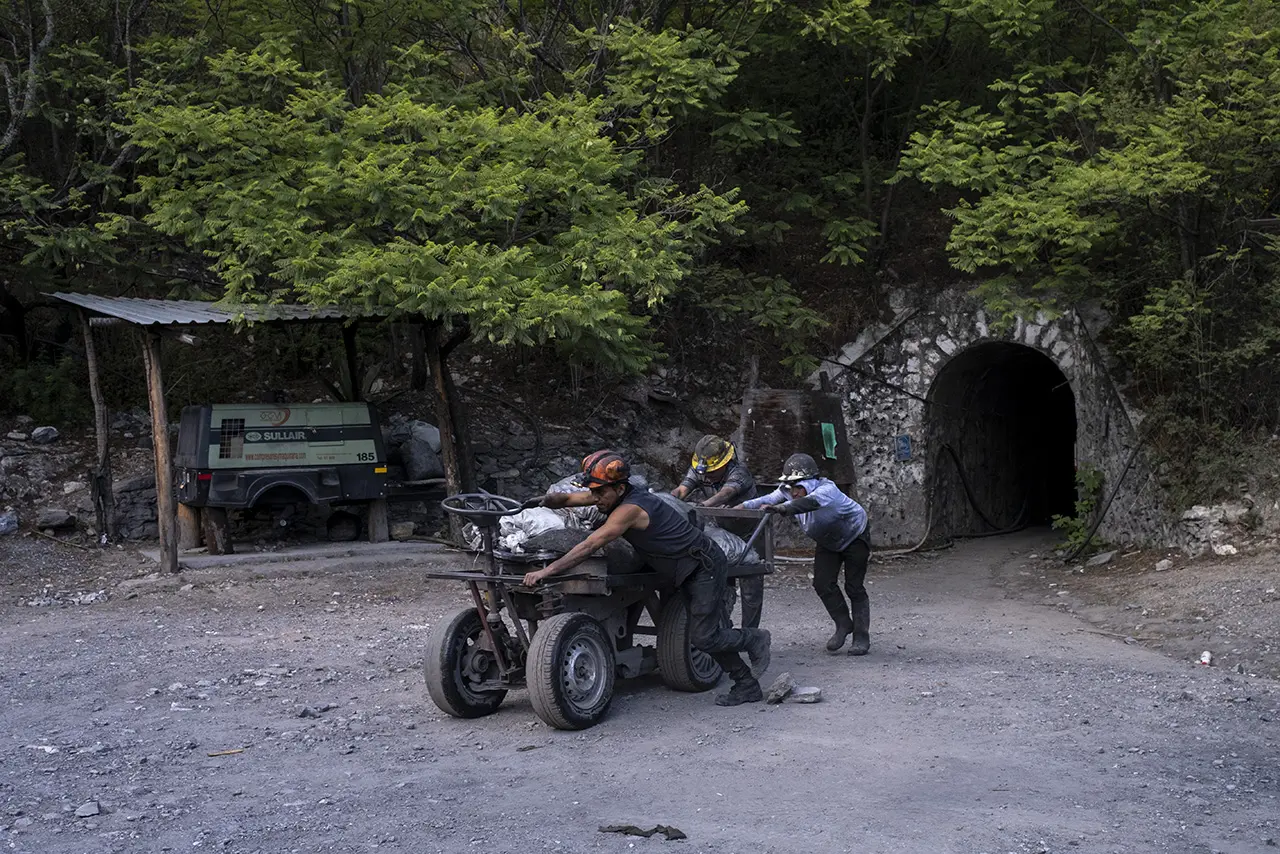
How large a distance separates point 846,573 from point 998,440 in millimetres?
11767

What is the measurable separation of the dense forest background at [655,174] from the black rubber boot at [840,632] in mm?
4736

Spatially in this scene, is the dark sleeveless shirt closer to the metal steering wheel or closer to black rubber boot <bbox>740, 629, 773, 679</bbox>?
the metal steering wheel

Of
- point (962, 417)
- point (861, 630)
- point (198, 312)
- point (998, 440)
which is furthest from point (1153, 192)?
point (198, 312)

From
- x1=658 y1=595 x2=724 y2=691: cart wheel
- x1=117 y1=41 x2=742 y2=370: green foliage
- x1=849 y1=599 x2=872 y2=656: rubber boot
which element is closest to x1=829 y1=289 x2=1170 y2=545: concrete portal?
x1=117 y1=41 x2=742 y2=370: green foliage

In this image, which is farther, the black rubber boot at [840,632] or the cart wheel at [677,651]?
the black rubber boot at [840,632]

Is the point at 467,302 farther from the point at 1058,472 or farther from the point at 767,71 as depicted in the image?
the point at 1058,472

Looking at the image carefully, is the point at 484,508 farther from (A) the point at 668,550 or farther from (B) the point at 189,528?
(B) the point at 189,528

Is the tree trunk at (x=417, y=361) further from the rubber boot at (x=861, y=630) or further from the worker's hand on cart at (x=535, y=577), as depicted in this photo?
the worker's hand on cart at (x=535, y=577)

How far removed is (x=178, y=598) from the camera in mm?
12789

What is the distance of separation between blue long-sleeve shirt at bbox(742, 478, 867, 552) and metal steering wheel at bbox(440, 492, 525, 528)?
2.15 meters

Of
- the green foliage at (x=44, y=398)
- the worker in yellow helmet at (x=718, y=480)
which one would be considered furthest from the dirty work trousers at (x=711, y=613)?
the green foliage at (x=44, y=398)

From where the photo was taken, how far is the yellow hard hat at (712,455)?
9.80 metres

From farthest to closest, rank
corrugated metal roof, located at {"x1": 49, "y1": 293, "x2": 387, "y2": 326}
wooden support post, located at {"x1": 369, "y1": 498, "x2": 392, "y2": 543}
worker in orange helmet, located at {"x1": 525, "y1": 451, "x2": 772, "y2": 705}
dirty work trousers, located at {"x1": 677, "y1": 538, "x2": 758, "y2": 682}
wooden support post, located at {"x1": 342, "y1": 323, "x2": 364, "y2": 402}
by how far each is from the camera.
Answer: wooden support post, located at {"x1": 342, "y1": 323, "x2": 364, "y2": 402} < wooden support post, located at {"x1": 369, "y1": 498, "x2": 392, "y2": 543} < corrugated metal roof, located at {"x1": 49, "y1": 293, "x2": 387, "y2": 326} < dirty work trousers, located at {"x1": 677, "y1": 538, "x2": 758, "y2": 682} < worker in orange helmet, located at {"x1": 525, "y1": 451, "x2": 772, "y2": 705}

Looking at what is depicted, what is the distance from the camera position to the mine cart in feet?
23.9
